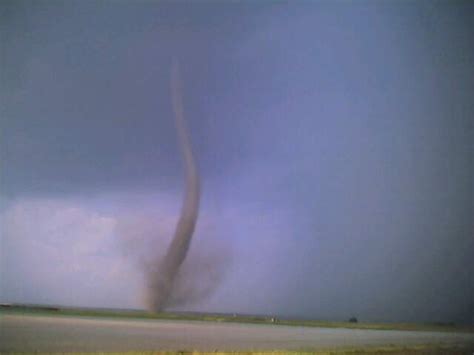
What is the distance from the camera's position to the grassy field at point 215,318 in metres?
1.52

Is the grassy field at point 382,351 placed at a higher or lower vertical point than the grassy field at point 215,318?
lower

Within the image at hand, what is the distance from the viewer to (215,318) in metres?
1.57

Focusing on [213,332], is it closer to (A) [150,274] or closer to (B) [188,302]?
(B) [188,302]

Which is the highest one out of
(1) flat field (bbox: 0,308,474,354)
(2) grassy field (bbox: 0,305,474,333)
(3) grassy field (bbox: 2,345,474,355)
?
(2) grassy field (bbox: 0,305,474,333)

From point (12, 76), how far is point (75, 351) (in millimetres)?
1160

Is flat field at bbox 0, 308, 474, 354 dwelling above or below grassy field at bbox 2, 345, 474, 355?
above

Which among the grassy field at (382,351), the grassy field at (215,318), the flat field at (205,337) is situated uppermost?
the grassy field at (215,318)

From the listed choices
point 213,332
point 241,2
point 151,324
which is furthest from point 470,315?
point 241,2

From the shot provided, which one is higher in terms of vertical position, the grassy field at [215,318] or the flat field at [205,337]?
the grassy field at [215,318]

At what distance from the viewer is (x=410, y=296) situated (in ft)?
5.06

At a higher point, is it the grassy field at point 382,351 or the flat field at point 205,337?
the flat field at point 205,337

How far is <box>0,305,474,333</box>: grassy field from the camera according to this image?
1.52m

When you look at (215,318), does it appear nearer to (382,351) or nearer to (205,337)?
(205,337)

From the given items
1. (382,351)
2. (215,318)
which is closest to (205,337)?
(215,318)
